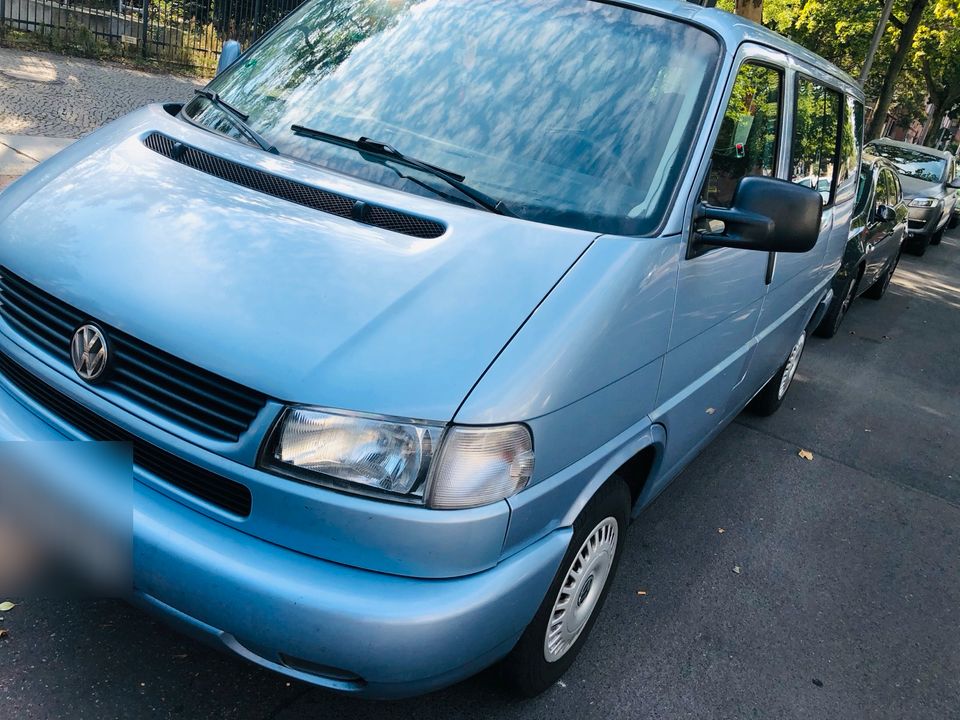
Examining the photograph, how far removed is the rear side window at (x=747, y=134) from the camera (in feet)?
10.2

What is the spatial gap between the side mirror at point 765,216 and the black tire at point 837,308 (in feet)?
18.1

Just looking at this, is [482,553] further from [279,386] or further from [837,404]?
[837,404]

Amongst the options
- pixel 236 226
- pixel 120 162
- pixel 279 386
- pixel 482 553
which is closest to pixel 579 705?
pixel 482 553

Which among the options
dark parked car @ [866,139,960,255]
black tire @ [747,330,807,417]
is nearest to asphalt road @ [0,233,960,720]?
black tire @ [747,330,807,417]

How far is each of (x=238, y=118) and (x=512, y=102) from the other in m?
0.98

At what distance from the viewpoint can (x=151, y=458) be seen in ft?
7.41

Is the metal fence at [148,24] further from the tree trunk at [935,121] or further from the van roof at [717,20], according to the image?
the tree trunk at [935,121]

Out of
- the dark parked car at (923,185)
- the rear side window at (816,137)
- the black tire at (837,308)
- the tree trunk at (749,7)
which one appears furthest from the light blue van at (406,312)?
the dark parked car at (923,185)

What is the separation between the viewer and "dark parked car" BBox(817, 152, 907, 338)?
7.71 metres

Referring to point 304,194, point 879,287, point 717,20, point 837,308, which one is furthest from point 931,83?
point 304,194

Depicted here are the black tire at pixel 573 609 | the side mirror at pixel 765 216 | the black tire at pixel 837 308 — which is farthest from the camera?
the black tire at pixel 837 308

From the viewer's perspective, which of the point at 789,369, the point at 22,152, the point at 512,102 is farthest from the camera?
the point at 22,152

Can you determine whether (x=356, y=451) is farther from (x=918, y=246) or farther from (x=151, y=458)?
(x=918, y=246)

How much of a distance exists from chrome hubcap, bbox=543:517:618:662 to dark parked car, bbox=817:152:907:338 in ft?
16.3
